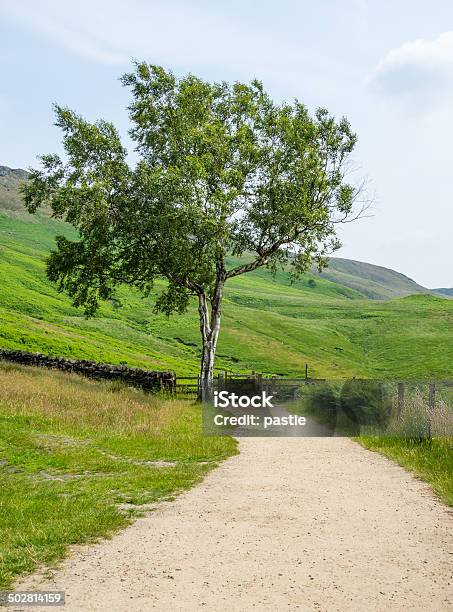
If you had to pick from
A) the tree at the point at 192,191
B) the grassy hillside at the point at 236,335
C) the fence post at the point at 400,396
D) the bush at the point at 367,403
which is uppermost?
the tree at the point at 192,191

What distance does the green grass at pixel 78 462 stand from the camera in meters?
9.58

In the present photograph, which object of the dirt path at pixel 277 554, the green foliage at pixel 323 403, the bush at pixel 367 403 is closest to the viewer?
the dirt path at pixel 277 554

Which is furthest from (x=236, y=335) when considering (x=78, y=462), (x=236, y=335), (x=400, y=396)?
(x=78, y=462)

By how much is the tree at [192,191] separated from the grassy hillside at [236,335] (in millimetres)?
31071

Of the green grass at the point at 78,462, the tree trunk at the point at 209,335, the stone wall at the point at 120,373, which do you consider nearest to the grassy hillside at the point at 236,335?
the stone wall at the point at 120,373

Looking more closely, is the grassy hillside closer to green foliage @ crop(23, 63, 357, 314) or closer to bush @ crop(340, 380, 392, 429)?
green foliage @ crop(23, 63, 357, 314)

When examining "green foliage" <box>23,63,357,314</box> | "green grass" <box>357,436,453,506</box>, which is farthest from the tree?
"green grass" <box>357,436,453,506</box>

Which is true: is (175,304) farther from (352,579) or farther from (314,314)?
(314,314)

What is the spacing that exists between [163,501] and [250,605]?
5.58m

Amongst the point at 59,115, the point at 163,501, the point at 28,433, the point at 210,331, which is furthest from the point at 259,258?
the point at 163,501

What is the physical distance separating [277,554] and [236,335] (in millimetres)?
105801

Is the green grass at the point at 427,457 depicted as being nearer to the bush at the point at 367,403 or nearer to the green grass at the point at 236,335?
the bush at the point at 367,403

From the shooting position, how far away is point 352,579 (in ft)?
25.0

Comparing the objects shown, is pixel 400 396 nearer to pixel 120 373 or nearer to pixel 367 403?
pixel 367 403
